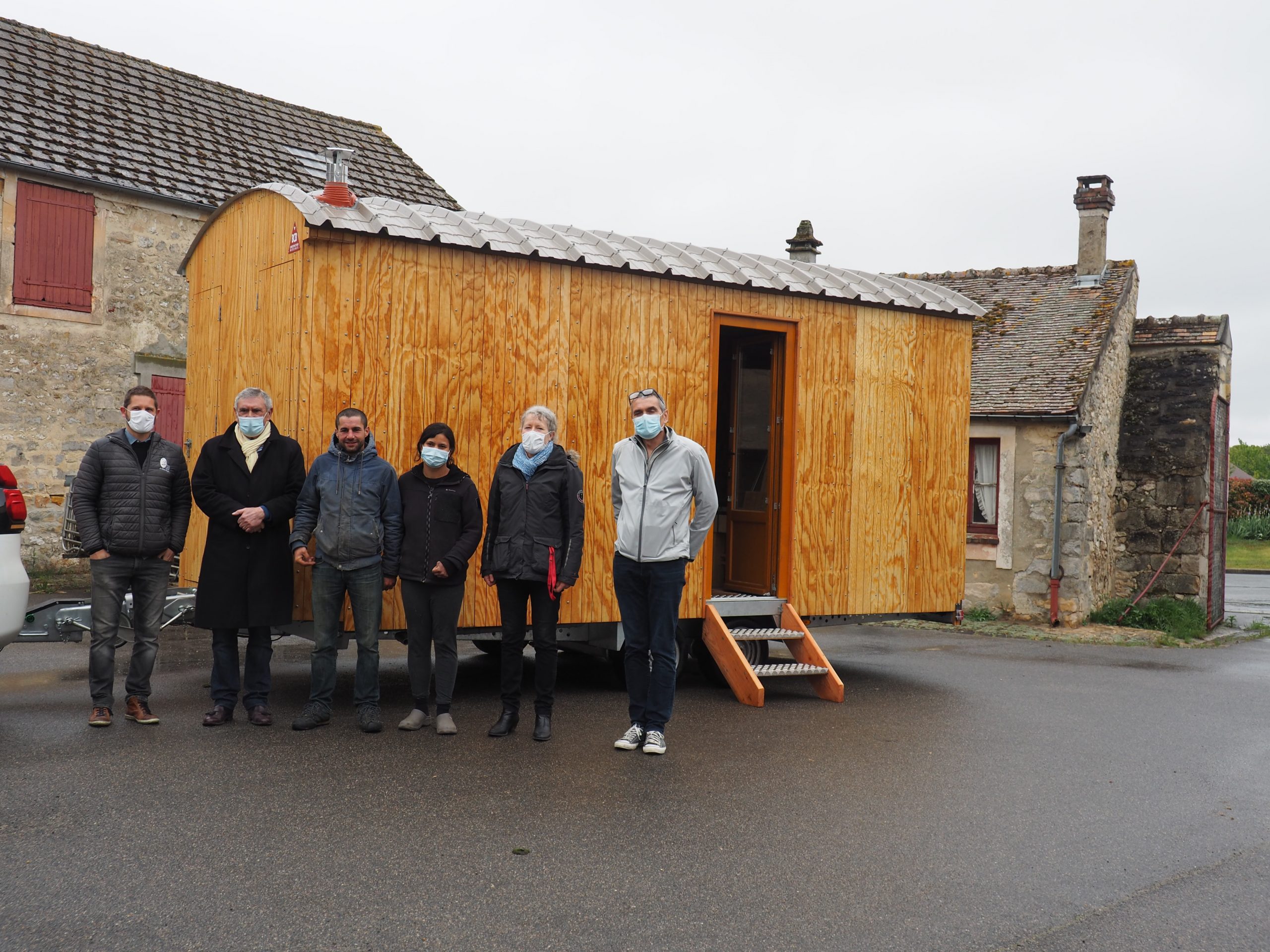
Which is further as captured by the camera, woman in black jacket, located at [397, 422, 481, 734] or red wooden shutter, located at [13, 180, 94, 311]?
red wooden shutter, located at [13, 180, 94, 311]

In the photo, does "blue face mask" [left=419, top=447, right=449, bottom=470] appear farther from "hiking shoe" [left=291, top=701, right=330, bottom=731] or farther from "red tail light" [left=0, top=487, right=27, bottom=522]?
"red tail light" [left=0, top=487, right=27, bottom=522]

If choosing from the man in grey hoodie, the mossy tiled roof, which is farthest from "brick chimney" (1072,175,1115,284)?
the man in grey hoodie

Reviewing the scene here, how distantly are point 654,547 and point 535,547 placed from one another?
2.14ft

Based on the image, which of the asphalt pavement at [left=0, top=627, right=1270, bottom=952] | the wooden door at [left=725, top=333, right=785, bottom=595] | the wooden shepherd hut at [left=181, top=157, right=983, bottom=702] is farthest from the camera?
the wooden door at [left=725, top=333, right=785, bottom=595]

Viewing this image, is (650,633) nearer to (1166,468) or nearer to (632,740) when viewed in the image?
(632,740)

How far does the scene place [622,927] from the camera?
3.66 meters

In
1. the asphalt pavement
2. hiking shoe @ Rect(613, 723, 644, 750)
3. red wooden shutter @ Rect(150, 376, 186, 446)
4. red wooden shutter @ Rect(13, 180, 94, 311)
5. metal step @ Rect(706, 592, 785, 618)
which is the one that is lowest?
the asphalt pavement

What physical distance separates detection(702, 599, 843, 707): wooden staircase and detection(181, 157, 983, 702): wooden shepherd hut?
170mm

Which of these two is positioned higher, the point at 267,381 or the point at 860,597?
the point at 267,381

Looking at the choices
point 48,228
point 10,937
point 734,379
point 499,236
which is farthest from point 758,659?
point 48,228

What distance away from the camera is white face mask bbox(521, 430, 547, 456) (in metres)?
6.33

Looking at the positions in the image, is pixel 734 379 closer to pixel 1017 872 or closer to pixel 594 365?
pixel 594 365

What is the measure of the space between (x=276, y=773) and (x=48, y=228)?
10.5m

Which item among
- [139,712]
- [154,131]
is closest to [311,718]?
[139,712]
